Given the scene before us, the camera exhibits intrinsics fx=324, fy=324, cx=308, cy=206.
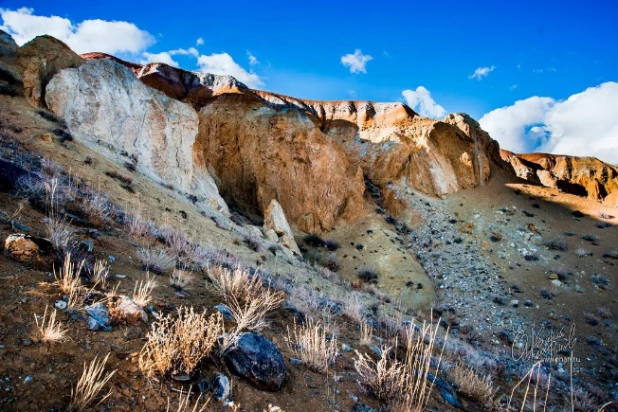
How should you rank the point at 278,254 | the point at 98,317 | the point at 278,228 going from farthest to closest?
the point at 278,228 < the point at 278,254 < the point at 98,317

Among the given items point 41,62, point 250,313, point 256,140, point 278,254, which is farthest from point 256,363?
point 256,140

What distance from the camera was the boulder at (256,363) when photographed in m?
2.90

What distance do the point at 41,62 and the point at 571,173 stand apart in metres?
60.2

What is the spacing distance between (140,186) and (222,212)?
21.0ft

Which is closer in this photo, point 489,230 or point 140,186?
point 140,186

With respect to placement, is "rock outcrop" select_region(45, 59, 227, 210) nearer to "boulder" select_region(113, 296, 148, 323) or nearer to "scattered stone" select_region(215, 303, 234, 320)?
"scattered stone" select_region(215, 303, 234, 320)

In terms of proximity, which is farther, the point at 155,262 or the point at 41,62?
the point at 41,62

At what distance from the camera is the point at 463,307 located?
61.8ft

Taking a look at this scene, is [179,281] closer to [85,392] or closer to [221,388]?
[221,388]

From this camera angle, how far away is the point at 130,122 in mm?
17609

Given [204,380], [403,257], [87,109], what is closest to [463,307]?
[403,257]

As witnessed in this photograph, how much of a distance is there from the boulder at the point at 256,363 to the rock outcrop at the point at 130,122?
14920mm

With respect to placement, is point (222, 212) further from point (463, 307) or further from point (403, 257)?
point (463, 307)

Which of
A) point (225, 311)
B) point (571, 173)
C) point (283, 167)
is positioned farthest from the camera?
point (571, 173)
